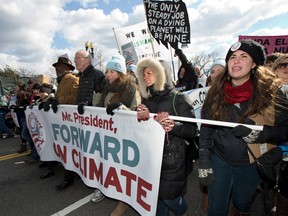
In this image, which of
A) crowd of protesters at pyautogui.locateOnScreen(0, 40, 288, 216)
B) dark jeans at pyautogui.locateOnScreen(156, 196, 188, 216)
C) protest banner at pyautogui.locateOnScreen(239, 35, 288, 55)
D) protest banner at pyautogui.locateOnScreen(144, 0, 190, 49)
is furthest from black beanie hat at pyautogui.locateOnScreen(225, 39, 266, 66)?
protest banner at pyautogui.locateOnScreen(239, 35, 288, 55)

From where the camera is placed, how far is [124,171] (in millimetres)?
2645

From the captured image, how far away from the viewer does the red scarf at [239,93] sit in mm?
1941

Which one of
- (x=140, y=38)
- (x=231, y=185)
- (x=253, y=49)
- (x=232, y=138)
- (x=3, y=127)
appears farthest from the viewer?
(x=3, y=127)

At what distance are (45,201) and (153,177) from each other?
7.29 feet

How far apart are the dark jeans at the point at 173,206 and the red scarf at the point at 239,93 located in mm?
1103

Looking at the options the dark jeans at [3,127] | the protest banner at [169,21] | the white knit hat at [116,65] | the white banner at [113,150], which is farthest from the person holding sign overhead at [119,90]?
the dark jeans at [3,127]

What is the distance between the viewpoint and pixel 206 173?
2.07 meters

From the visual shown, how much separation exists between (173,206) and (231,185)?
61 cm

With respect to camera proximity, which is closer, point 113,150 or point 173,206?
point 173,206

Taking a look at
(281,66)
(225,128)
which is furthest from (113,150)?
(281,66)

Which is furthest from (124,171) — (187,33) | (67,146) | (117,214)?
(187,33)

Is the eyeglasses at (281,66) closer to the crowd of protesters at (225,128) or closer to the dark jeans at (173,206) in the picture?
the crowd of protesters at (225,128)

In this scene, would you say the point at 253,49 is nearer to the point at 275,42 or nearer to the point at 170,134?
the point at 170,134

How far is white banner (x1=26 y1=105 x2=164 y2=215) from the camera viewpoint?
90.2 inches
